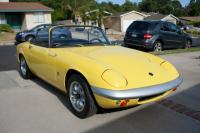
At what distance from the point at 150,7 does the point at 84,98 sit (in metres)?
91.8

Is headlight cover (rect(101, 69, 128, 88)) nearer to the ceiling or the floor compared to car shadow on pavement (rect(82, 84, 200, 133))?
nearer to the ceiling

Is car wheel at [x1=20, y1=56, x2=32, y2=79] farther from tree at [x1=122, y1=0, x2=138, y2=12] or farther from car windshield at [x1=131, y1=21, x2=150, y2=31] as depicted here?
tree at [x1=122, y1=0, x2=138, y2=12]

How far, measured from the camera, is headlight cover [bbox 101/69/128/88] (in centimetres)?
421

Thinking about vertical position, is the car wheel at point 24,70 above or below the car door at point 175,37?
below

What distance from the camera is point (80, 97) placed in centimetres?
479

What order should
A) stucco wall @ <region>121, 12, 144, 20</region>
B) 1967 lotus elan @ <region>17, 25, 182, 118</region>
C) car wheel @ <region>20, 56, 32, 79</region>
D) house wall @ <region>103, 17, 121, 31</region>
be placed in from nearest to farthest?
1967 lotus elan @ <region>17, 25, 182, 118</region> < car wheel @ <region>20, 56, 32, 79</region> < stucco wall @ <region>121, 12, 144, 20</region> < house wall @ <region>103, 17, 121, 31</region>

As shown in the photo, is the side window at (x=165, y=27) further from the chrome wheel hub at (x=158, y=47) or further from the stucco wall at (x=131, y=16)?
the stucco wall at (x=131, y=16)

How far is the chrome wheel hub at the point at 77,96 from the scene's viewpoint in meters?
4.71

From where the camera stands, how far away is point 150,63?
16.6ft

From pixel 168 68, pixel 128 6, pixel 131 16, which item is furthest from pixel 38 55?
pixel 128 6

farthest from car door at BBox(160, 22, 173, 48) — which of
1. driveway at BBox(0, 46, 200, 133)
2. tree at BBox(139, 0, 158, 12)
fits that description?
tree at BBox(139, 0, 158, 12)

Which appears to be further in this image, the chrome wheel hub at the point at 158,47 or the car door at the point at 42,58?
the chrome wheel hub at the point at 158,47

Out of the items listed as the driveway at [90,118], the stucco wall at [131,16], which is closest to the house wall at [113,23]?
the stucco wall at [131,16]

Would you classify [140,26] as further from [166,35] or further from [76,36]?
[76,36]
